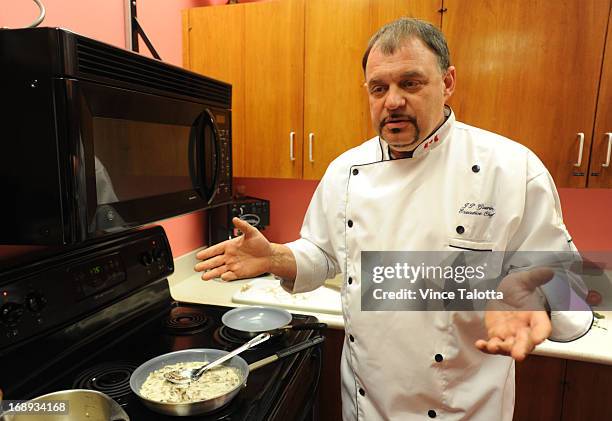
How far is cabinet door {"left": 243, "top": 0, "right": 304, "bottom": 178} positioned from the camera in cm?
172

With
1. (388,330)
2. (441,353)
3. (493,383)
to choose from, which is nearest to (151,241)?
(388,330)

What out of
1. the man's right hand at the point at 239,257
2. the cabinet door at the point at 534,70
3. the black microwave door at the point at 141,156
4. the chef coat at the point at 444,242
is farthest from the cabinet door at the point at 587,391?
the black microwave door at the point at 141,156

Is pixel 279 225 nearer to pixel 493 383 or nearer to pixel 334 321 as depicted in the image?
pixel 334 321

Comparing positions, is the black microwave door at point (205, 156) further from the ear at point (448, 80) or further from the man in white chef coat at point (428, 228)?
the ear at point (448, 80)

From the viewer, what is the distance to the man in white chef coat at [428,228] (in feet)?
3.36

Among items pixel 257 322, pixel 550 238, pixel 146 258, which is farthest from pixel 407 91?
pixel 146 258

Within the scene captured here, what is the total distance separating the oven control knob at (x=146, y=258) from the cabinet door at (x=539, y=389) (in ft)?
4.12

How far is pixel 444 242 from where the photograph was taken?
1.08 m

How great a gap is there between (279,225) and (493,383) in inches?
55.1

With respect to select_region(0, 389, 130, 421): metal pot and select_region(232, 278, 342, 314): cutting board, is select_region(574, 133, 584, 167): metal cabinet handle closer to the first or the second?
select_region(232, 278, 342, 314): cutting board

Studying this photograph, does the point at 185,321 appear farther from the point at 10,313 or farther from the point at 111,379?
the point at 10,313

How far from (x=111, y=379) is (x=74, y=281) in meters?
0.25

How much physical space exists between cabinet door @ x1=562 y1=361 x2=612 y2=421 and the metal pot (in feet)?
4.41

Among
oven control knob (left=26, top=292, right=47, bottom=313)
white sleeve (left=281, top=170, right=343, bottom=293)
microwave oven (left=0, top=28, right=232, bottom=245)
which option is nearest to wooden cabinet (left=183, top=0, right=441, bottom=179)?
white sleeve (left=281, top=170, right=343, bottom=293)
